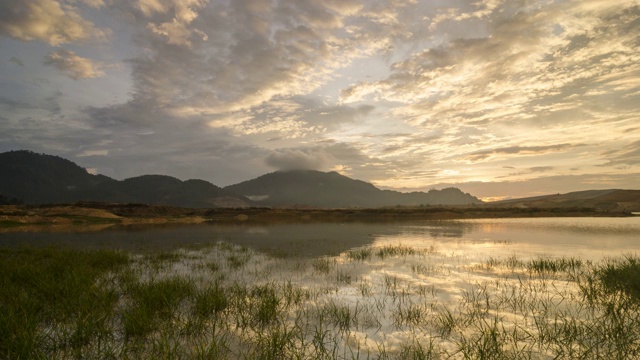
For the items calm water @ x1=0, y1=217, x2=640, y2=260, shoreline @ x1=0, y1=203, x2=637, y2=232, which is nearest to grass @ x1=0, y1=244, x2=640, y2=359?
calm water @ x1=0, y1=217, x2=640, y2=260

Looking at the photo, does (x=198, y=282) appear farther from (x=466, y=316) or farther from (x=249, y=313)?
(x=466, y=316)

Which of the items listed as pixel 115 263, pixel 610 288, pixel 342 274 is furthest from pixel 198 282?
pixel 610 288

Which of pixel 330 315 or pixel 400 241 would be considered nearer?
pixel 330 315

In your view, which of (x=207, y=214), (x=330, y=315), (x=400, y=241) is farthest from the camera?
(x=207, y=214)

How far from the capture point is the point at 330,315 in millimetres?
9195

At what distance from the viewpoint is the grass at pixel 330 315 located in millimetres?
6695

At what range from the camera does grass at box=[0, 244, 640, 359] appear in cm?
670

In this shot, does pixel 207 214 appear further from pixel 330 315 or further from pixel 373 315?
pixel 373 315

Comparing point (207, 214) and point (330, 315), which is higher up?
point (330, 315)

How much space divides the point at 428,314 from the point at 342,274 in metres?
6.37

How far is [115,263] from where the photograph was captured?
1838 cm

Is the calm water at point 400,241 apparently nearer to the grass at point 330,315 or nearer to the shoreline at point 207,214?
the grass at point 330,315

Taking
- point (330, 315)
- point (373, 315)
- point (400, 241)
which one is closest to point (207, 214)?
point (400, 241)

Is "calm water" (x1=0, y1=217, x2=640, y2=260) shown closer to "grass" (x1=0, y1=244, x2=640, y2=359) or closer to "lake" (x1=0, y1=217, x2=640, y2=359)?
"lake" (x1=0, y1=217, x2=640, y2=359)
